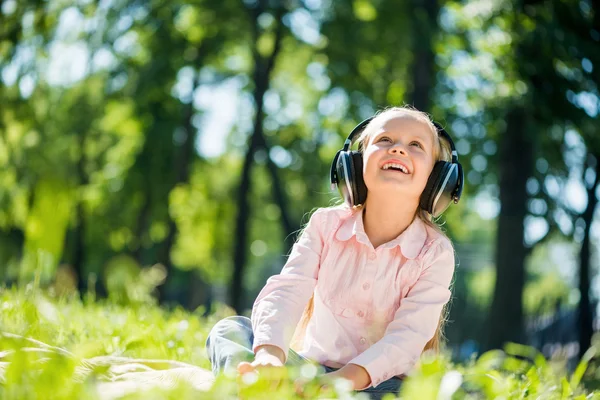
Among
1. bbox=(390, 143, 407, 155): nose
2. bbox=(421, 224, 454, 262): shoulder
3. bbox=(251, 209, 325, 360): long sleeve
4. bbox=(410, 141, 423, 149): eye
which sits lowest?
bbox=(251, 209, 325, 360): long sleeve

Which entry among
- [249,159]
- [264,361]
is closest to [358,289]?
[264,361]

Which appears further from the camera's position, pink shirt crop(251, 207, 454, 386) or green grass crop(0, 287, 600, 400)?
pink shirt crop(251, 207, 454, 386)

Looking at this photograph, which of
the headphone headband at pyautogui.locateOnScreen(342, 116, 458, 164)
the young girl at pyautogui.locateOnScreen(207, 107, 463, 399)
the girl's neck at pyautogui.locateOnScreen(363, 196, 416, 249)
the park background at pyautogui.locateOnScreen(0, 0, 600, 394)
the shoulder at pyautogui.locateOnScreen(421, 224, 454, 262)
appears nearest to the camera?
the young girl at pyautogui.locateOnScreen(207, 107, 463, 399)

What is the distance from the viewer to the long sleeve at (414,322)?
2.65m

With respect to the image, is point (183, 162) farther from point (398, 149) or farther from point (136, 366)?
point (136, 366)

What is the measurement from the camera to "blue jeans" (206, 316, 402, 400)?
2695 mm

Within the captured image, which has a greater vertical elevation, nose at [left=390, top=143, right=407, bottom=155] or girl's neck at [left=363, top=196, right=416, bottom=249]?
nose at [left=390, top=143, right=407, bottom=155]

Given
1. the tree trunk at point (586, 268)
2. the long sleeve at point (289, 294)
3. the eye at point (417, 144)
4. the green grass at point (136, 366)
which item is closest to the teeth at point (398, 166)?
the eye at point (417, 144)

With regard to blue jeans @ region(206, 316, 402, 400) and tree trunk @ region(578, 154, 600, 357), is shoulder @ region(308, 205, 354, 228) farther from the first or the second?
tree trunk @ region(578, 154, 600, 357)

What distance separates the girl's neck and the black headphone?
74 mm

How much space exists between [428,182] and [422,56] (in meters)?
8.61

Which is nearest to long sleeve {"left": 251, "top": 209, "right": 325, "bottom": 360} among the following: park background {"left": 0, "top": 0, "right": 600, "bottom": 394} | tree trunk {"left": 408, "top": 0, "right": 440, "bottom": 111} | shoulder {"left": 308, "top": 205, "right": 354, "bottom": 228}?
shoulder {"left": 308, "top": 205, "right": 354, "bottom": 228}

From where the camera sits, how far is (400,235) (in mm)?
3066

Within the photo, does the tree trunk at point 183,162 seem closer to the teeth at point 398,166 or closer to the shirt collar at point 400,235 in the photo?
the shirt collar at point 400,235
